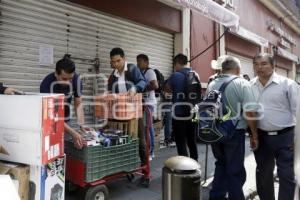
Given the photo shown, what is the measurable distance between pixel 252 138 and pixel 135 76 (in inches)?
73.4

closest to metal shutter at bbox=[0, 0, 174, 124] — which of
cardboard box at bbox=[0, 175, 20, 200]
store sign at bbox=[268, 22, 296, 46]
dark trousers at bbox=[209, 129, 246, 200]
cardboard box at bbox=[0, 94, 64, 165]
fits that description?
cardboard box at bbox=[0, 94, 64, 165]

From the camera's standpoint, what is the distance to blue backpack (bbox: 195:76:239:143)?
4105 millimetres

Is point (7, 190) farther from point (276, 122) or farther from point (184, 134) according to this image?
point (184, 134)

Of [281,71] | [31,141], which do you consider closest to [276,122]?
[31,141]

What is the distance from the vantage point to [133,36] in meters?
7.57

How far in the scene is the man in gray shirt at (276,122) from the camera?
403cm

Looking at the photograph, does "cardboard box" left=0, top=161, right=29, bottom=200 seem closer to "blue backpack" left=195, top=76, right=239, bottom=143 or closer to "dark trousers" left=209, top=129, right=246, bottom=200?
"blue backpack" left=195, top=76, right=239, bottom=143

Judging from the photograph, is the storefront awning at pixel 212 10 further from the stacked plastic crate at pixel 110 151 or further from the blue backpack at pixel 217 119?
the blue backpack at pixel 217 119

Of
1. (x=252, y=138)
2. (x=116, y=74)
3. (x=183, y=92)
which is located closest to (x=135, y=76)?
(x=116, y=74)

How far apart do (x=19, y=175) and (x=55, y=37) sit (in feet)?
10.5

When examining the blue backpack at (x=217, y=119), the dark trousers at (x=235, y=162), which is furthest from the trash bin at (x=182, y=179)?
the dark trousers at (x=235, y=162)

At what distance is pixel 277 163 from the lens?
414cm

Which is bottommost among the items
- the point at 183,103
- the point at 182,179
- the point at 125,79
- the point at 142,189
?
the point at 142,189

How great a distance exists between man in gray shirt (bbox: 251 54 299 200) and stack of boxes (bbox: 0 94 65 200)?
242 centimetres
